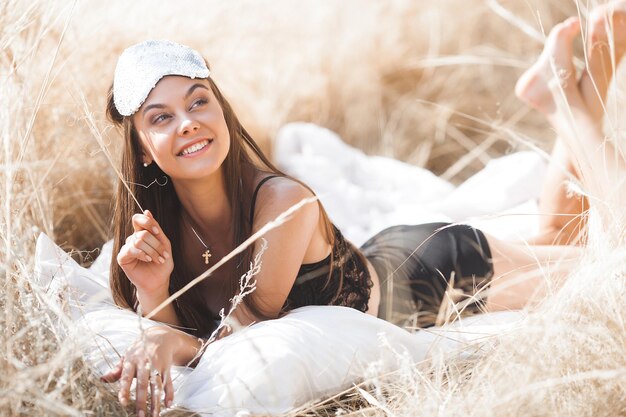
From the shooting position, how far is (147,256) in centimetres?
221

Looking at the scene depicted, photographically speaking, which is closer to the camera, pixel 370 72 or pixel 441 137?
pixel 441 137

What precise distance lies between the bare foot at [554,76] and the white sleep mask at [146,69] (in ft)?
4.84

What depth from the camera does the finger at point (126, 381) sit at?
6.13ft

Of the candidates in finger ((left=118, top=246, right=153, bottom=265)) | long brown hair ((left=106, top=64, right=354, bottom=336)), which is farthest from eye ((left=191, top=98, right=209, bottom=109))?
finger ((left=118, top=246, right=153, bottom=265))

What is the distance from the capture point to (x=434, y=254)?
291cm

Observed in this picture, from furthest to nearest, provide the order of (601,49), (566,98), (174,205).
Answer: (566,98)
(601,49)
(174,205)

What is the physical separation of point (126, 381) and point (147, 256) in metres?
0.45

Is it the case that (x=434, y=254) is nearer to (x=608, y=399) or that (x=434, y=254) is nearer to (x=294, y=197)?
(x=294, y=197)

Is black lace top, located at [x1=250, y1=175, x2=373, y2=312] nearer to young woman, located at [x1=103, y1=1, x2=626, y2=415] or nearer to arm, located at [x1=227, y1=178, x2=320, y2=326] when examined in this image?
young woman, located at [x1=103, y1=1, x2=626, y2=415]

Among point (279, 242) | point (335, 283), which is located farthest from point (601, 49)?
point (279, 242)

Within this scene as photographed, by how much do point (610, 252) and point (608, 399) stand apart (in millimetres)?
499

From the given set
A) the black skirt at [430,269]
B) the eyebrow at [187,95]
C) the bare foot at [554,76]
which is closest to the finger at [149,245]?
Result: the eyebrow at [187,95]

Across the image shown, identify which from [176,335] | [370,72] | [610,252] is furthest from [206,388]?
[370,72]

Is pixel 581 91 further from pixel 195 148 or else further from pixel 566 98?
pixel 195 148
